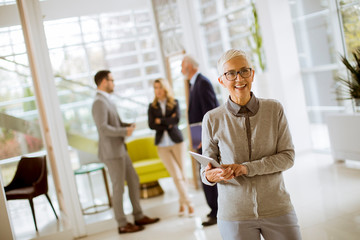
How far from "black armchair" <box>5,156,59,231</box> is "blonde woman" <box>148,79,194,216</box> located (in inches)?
60.2

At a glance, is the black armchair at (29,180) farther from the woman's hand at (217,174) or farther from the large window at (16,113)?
the woman's hand at (217,174)

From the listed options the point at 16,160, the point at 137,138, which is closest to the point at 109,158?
the point at 16,160

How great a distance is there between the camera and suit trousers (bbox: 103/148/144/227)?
187 inches

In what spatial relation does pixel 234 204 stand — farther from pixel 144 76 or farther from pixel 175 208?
pixel 144 76

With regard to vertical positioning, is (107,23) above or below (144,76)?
above

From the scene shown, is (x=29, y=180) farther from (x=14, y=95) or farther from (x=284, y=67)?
(x=284, y=67)

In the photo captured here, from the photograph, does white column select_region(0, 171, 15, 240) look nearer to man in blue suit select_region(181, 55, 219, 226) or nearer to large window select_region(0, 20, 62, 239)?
large window select_region(0, 20, 62, 239)

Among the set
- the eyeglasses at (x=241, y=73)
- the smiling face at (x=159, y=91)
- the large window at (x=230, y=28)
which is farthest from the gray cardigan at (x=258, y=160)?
the large window at (x=230, y=28)

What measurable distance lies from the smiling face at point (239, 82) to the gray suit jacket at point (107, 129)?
282 centimetres

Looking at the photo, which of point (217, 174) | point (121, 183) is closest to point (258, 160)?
point (217, 174)

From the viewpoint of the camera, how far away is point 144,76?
654cm

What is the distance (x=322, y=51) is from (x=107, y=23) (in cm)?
336

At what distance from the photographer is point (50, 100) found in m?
4.79

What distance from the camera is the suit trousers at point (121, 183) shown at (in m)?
4.75
